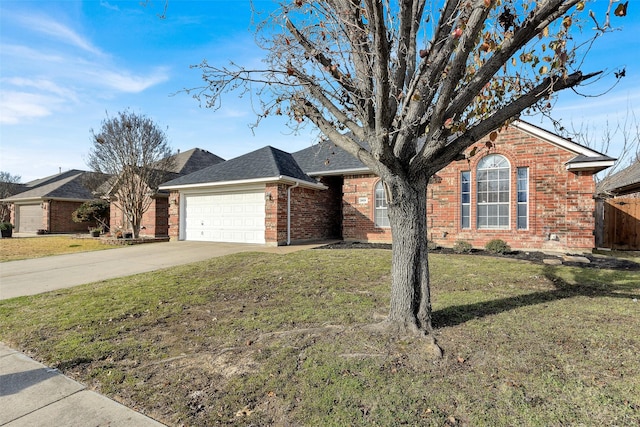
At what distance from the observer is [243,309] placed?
16.6 feet

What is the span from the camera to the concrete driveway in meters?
7.17

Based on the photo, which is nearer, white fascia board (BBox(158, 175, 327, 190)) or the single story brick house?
the single story brick house

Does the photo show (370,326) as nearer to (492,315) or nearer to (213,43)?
(492,315)

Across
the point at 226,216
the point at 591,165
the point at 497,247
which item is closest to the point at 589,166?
the point at 591,165

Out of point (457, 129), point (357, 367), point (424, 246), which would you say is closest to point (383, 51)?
point (457, 129)

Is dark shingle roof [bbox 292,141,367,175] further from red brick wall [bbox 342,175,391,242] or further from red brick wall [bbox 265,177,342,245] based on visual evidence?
red brick wall [bbox 265,177,342,245]

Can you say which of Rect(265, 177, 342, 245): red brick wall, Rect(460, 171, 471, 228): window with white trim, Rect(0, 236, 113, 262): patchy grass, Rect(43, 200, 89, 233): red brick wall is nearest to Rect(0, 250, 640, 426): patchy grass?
Rect(460, 171, 471, 228): window with white trim

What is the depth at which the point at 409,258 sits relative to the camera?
3889 millimetres

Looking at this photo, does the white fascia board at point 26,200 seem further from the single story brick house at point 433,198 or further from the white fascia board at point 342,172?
the white fascia board at point 342,172

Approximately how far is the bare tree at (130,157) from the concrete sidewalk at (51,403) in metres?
15.2

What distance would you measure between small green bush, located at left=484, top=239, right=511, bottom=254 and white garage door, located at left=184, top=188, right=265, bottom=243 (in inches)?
325

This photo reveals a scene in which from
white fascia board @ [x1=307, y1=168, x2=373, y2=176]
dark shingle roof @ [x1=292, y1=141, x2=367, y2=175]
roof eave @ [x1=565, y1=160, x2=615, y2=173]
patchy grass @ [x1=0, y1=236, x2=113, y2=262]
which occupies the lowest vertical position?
patchy grass @ [x1=0, y1=236, x2=113, y2=262]

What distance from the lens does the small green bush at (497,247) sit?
34.2ft

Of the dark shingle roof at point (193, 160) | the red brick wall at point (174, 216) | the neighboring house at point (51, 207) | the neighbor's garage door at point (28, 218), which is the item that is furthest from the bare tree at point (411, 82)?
the neighbor's garage door at point (28, 218)
